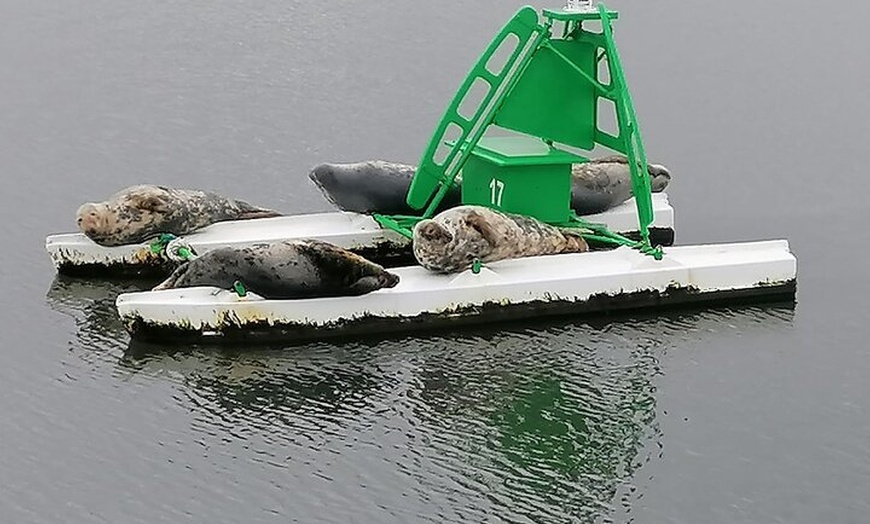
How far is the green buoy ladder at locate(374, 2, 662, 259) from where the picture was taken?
22.2 metres

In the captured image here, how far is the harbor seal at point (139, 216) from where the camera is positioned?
72.7 ft

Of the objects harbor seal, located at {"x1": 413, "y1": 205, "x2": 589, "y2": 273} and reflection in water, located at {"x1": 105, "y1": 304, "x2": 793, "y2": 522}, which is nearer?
reflection in water, located at {"x1": 105, "y1": 304, "x2": 793, "y2": 522}

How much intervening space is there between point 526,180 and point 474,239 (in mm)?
1960

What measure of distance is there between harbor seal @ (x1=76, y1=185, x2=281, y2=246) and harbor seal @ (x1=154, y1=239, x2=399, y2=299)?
2637 mm

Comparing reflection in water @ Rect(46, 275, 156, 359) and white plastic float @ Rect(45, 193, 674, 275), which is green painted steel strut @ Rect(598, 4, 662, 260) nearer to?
white plastic float @ Rect(45, 193, 674, 275)

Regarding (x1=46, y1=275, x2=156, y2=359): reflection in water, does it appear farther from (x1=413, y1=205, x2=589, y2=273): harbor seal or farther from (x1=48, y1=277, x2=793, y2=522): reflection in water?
(x1=413, y1=205, x2=589, y2=273): harbor seal

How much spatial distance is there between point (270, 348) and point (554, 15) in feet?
22.0

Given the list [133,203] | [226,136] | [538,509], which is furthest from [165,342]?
[226,136]

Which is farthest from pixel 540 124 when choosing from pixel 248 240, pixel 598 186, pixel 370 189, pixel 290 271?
pixel 290 271

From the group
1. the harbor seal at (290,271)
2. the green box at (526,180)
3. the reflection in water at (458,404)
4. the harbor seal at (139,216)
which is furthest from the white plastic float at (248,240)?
the harbor seal at (290,271)

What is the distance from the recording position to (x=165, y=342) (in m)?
19.9

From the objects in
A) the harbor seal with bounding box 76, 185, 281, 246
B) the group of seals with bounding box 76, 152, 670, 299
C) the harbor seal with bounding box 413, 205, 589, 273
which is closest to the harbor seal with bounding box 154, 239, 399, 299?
the group of seals with bounding box 76, 152, 670, 299

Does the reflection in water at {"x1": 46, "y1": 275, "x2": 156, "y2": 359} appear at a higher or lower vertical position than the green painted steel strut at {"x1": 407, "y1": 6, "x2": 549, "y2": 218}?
lower

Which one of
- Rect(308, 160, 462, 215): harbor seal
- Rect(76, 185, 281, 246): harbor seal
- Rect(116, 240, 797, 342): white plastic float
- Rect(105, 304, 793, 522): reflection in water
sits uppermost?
Rect(308, 160, 462, 215): harbor seal
